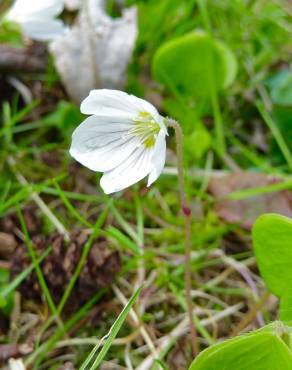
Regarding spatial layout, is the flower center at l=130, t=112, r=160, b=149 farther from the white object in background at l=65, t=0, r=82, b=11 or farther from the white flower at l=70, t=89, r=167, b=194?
the white object in background at l=65, t=0, r=82, b=11

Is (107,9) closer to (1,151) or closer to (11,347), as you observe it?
(1,151)

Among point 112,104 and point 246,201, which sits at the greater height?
point 112,104

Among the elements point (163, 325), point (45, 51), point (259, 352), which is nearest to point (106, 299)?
point (163, 325)

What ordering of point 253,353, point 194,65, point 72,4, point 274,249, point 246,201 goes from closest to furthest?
point 253,353 → point 274,249 → point 246,201 → point 194,65 → point 72,4

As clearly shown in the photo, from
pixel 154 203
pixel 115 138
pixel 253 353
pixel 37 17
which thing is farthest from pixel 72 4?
pixel 253 353

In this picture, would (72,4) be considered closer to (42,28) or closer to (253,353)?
(42,28)

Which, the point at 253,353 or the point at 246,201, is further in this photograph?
the point at 246,201

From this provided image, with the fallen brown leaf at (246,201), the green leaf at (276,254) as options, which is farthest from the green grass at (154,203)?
the green leaf at (276,254)

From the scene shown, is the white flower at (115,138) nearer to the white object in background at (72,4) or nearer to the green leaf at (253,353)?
the green leaf at (253,353)
